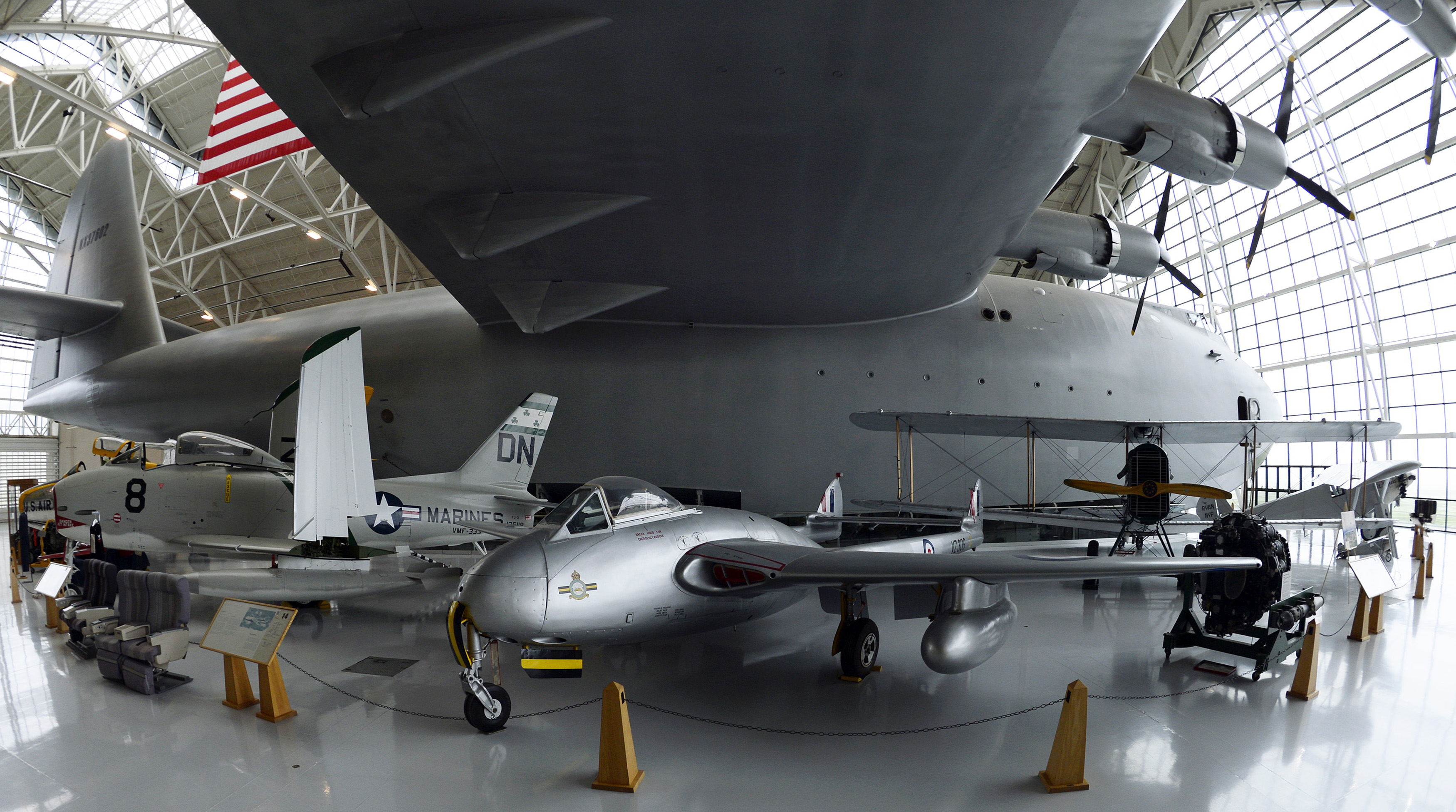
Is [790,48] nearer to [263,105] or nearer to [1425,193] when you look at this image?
[263,105]

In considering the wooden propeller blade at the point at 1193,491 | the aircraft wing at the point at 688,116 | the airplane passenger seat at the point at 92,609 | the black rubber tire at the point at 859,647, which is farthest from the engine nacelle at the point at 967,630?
the airplane passenger seat at the point at 92,609

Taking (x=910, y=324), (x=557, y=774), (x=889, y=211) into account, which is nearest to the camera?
(x=557, y=774)

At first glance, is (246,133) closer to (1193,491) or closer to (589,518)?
(589,518)

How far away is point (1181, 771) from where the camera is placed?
13.3ft

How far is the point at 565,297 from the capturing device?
7.70 meters

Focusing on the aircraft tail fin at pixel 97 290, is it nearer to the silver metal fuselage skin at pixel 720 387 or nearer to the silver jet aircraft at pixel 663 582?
the silver metal fuselage skin at pixel 720 387

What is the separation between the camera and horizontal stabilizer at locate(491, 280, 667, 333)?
7.60 m

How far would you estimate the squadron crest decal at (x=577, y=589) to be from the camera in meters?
4.51

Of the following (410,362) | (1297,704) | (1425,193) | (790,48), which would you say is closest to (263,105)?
(410,362)

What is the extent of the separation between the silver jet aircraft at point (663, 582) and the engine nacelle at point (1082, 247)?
4228 mm

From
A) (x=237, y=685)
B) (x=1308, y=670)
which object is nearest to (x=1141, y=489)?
(x=1308, y=670)

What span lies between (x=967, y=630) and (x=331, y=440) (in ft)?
15.2

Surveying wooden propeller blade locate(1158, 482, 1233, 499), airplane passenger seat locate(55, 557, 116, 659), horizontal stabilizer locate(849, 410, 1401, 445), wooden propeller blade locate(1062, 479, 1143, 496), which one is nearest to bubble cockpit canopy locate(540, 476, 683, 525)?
horizontal stabilizer locate(849, 410, 1401, 445)

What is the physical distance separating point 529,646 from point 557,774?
34.7 inches
